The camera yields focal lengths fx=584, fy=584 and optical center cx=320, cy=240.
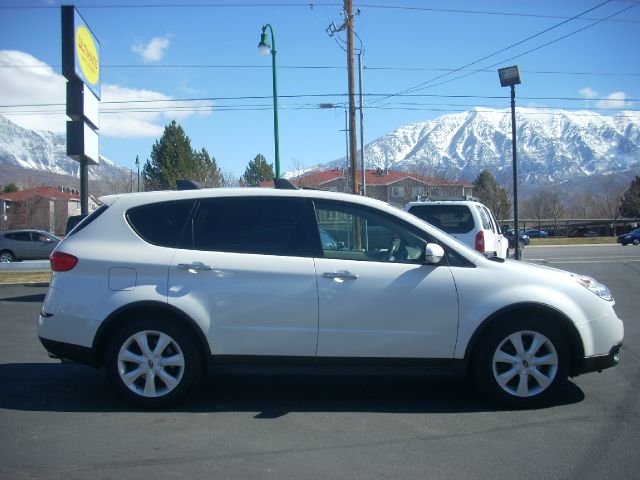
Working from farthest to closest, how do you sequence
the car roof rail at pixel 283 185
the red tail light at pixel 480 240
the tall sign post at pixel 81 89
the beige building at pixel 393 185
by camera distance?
the beige building at pixel 393 185, the tall sign post at pixel 81 89, the red tail light at pixel 480 240, the car roof rail at pixel 283 185

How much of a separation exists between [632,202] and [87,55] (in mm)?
61011

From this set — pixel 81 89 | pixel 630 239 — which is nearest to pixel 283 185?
pixel 81 89

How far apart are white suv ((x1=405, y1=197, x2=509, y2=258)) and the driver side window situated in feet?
19.6

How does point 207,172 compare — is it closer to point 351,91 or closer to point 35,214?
point 35,214

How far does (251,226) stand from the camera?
5.01 metres

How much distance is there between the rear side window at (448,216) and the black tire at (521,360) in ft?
20.9

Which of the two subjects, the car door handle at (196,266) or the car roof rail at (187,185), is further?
the car roof rail at (187,185)

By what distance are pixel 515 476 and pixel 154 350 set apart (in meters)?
2.88

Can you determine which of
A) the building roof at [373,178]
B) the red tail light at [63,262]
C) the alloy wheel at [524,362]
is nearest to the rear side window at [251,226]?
the red tail light at [63,262]

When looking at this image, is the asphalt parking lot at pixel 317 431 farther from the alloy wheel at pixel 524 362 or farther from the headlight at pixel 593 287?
the headlight at pixel 593 287

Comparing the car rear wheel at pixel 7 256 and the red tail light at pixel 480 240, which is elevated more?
the red tail light at pixel 480 240

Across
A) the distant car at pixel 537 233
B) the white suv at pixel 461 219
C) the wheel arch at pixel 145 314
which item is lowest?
the wheel arch at pixel 145 314

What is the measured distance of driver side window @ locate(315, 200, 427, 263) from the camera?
4.95 metres

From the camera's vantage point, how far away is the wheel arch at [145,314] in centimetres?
479
